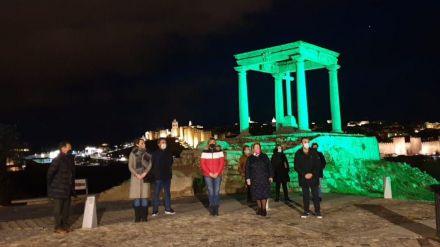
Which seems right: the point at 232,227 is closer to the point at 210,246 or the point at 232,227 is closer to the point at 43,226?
the point at 210,246

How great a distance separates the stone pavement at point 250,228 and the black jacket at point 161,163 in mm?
1168


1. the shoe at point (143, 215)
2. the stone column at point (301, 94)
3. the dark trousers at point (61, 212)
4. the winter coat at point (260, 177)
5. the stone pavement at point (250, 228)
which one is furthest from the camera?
the stone column at point (301, 94)

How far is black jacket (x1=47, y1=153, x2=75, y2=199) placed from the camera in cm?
1071

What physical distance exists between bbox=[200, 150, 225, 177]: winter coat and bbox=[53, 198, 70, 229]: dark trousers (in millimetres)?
3737

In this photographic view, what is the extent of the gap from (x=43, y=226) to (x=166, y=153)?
3786 millimetres

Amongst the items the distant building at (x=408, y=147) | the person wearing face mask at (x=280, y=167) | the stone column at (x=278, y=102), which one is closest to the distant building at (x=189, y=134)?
the distant building at (x=408, y=147)

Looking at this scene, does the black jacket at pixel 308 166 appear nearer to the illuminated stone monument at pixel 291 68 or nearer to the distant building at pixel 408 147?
the illuminated stone monument at pixel 291 68

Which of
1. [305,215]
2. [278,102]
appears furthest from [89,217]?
[278,102]

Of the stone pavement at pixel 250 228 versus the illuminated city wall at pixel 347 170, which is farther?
the illuminated city wall at pixel 347 170

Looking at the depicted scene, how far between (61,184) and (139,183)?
1.95 metres

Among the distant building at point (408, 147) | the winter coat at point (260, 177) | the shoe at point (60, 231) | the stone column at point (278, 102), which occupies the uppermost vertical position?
the stone column at point (278, 102)

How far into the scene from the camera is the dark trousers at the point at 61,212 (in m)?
10.6

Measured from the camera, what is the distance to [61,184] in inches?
424

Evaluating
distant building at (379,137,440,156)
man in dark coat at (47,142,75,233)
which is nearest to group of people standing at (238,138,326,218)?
man in dark coat at (47,142,75,233)
